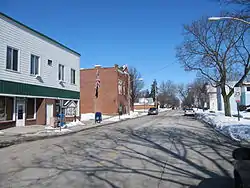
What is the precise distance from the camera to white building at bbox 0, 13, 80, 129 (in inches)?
766

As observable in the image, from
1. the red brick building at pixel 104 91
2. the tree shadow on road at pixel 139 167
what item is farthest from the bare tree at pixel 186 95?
the tree shadow on road at pixel 139 167

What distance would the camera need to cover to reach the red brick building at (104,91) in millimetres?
50875

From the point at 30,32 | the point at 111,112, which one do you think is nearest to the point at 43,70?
the point at 30,32

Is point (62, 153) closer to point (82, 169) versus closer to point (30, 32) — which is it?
point (82, 169)

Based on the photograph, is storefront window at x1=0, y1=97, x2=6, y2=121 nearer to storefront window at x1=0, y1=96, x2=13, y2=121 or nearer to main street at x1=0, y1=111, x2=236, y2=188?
storefront window at x1=0, y1=96, x2=13, y2=121

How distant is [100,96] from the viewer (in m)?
52.1

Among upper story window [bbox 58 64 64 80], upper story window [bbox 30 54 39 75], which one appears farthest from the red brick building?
upper story window [bbox 30 54 39 75]

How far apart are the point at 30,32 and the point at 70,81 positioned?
867 centimetres

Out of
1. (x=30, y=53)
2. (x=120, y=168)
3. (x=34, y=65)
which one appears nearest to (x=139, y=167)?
(x=120, y=168)

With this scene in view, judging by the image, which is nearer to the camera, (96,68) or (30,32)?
(30,32)

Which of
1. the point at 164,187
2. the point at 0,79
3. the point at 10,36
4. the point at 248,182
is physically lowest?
the point at 164,187

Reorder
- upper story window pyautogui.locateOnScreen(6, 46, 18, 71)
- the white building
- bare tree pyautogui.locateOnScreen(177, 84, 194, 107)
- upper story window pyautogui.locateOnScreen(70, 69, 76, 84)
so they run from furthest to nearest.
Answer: bare tree pyautogui.locateOnScreen(177, 84, 194, 107)
upper story window pyautogui.locateOnScreen(70, 69, 76, 84)
upper story window pyautogui.locateOnScreen(6, 46, 18, 71)
the white building

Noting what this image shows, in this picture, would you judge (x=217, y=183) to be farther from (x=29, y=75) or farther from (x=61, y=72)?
(x=61, y=72)

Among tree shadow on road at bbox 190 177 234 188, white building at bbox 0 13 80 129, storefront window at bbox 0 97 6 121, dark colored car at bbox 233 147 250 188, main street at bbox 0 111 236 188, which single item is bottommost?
tree shadow on road at bbox 190 177 234 188
